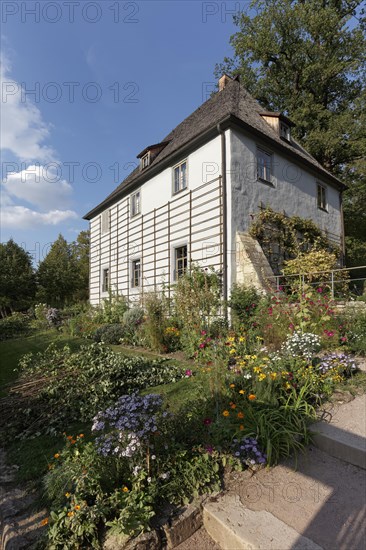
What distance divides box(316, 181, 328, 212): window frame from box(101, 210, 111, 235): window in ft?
33.4

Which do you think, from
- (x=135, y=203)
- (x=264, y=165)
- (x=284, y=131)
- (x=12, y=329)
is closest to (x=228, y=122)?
(x=264, y=165)

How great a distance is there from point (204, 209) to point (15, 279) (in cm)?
1794

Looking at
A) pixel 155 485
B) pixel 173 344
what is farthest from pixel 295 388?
pixel 173 344

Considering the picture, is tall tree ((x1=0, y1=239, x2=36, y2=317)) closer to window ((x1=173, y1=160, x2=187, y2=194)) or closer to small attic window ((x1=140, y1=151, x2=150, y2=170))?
small attic window ((x1=140, y1=151, x2=150, y2=170))

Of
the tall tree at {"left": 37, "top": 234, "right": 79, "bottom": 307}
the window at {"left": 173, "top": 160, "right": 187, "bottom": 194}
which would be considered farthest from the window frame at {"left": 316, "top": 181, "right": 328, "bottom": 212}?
the tall tree at {"left": 37, "top": 234, "right": 79, "bottom": 307}

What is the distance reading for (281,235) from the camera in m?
10.1

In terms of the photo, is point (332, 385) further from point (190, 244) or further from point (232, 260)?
point (190, 244)

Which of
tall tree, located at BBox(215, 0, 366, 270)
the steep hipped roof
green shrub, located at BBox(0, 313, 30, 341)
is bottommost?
green shrub, located at BBox(0, 313, 30, 341)

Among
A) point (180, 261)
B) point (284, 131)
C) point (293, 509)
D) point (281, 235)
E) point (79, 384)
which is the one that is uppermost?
point (284, 131)

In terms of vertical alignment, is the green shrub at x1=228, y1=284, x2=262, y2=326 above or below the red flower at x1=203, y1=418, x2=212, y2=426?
Answer: above

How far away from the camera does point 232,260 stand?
8.71 m

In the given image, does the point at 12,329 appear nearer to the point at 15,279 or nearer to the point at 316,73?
the point at 15,279

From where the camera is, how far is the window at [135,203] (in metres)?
13.5

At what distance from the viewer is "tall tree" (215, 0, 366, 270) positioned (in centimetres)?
1595
